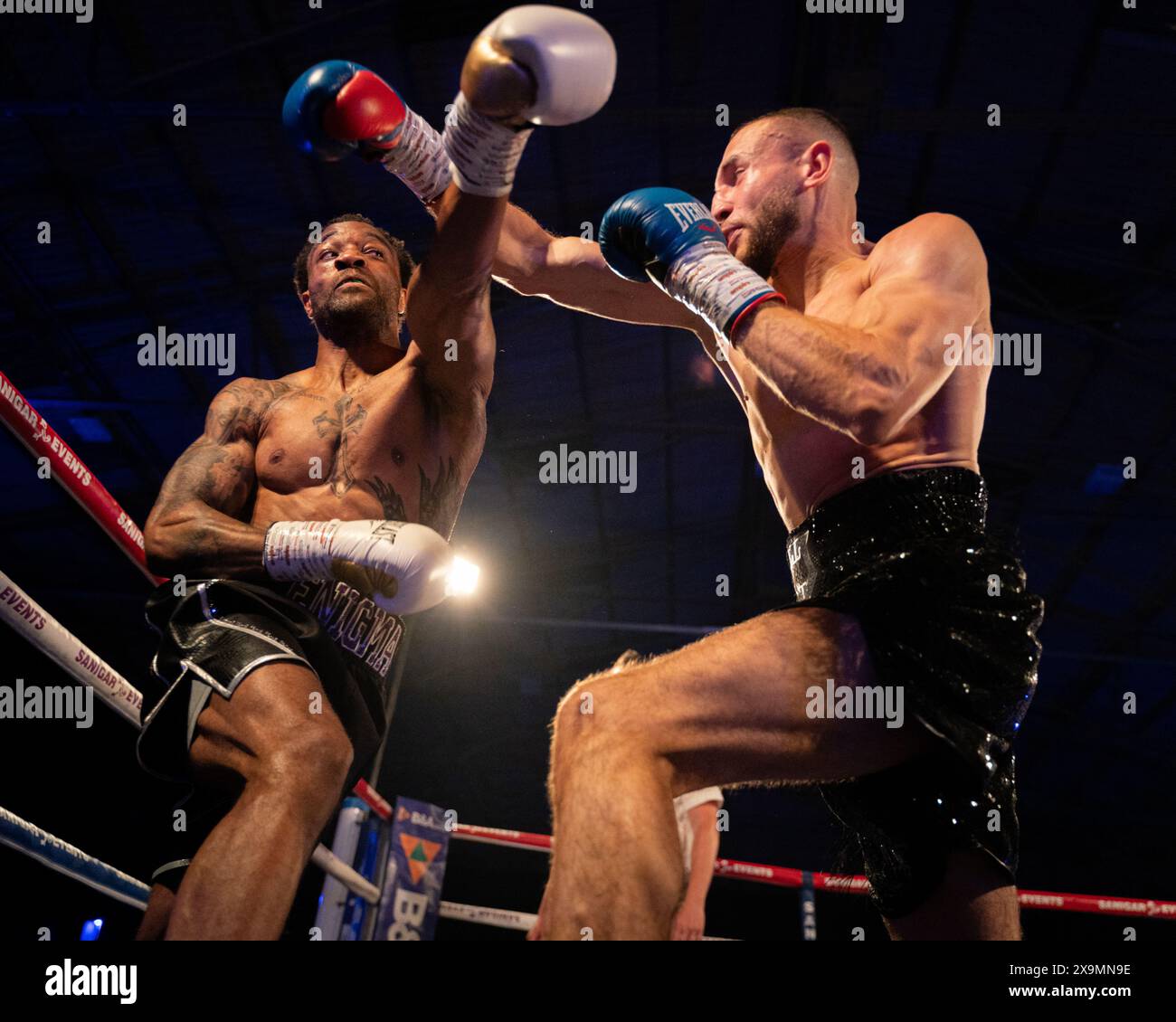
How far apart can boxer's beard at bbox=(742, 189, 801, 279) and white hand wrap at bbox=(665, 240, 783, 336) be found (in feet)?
1.11

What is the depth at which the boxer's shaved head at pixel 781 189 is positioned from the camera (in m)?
2.00

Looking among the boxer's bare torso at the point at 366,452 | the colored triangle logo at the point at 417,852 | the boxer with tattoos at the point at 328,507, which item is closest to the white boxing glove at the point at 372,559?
the boxer with tattoos at the point at 328,507

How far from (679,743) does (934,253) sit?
963 millimetres

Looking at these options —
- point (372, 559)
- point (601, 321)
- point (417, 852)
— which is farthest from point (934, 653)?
point (601, 321)

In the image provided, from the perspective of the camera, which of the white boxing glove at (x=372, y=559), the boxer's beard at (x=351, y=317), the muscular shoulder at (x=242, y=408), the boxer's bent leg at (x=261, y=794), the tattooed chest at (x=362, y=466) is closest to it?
the boxer's bent leg at (x=261, y=794)

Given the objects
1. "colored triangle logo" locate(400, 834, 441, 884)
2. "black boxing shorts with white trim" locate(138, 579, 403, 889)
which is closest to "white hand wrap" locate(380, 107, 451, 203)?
"black boxing shorts with white trim" locate(138, 579, 403, 889)

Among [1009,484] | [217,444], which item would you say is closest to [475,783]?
[1009,484]

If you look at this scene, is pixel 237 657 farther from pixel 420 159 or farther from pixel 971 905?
pixel 971 905

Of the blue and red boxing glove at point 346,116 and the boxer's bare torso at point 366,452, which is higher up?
the blue and red boxing glove at point 346,116

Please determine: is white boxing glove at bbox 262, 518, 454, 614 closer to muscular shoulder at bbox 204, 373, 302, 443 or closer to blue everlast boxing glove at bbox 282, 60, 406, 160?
muscular shoulder at bbox 204, 373, 302, 443

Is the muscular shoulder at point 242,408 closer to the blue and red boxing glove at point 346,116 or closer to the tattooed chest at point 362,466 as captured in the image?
the tattooed chest at point 362,466

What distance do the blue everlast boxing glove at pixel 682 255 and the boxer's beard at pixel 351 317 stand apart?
72 centimetres
